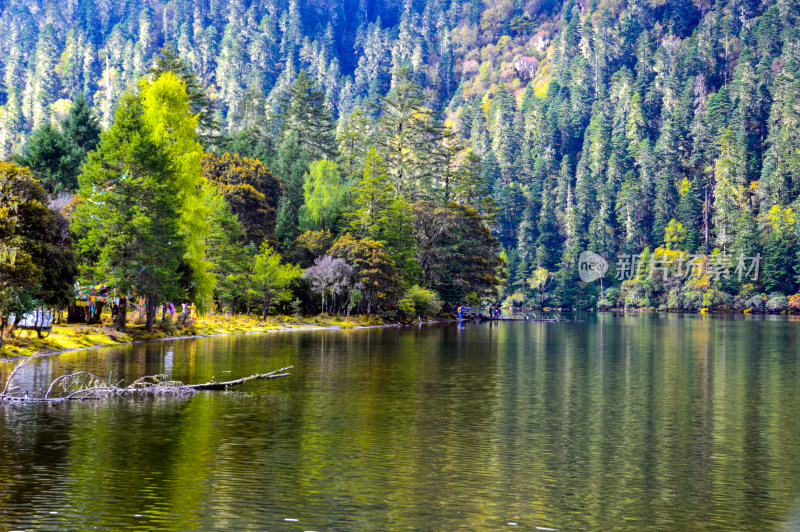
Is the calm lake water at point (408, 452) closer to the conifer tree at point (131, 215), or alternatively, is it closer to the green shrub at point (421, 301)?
the conifer tree at point (131, 215)

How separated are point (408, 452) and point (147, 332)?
37918 mm

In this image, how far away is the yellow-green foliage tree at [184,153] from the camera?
56.5 meters

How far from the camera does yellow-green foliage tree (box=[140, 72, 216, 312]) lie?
56500 mm

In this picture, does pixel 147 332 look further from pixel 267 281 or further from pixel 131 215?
pixel 267 281

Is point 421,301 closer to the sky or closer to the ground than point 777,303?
closer to the ground

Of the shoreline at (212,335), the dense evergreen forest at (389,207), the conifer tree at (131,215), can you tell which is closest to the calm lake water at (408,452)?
the shoreline at (212,335)

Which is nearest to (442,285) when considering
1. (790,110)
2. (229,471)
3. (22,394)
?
(22,394)

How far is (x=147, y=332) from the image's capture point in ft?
178

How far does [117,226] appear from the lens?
50.6m

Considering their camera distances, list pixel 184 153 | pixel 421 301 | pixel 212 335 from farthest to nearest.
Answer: pixel 421 301 < pixel 212 335 < pixel 184 153

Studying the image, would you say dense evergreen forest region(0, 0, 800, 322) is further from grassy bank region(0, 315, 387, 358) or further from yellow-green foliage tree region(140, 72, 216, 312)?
grassy bank region(0, 315, 387, 358)

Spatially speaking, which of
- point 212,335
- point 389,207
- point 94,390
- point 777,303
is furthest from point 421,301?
point 777,303

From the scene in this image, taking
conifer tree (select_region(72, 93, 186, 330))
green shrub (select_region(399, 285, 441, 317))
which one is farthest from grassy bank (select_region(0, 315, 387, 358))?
green shrub (select_region(399, 285, 441, 317))

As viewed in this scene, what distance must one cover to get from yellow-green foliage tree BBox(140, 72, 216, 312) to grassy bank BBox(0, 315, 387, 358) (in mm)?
4610
